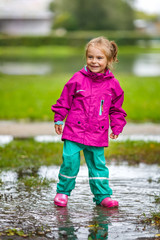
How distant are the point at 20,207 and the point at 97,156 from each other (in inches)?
30.2

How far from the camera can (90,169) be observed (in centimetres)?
436

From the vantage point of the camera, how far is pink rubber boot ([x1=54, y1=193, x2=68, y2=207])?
4242 mm

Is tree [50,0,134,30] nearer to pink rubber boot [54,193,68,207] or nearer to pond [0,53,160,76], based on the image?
pond [0,53,160,76]

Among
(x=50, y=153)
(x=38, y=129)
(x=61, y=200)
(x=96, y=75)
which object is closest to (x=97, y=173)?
(x=61, y=200)

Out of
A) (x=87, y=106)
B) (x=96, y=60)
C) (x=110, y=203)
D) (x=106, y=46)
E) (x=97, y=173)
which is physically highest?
(x=106, y=46)

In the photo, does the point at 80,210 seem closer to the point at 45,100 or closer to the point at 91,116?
the point at 91,116

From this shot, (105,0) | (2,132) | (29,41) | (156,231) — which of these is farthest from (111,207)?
(105,0)

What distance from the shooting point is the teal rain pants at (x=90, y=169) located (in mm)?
4250

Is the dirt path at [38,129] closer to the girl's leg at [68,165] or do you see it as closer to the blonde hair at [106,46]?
the girl's leg at [68,165]

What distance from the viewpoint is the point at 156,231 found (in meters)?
3.62

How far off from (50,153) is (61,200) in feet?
7.47

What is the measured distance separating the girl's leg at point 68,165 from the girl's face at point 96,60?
0.65 m

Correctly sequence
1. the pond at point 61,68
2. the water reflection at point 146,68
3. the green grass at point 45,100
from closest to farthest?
1. the green grass at point 45,100
2. the water reflection at point 146,68
3. the pond at point 61,68

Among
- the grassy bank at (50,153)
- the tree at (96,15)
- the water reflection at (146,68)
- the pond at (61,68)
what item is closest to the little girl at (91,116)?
the grassy bank at (50,153)
